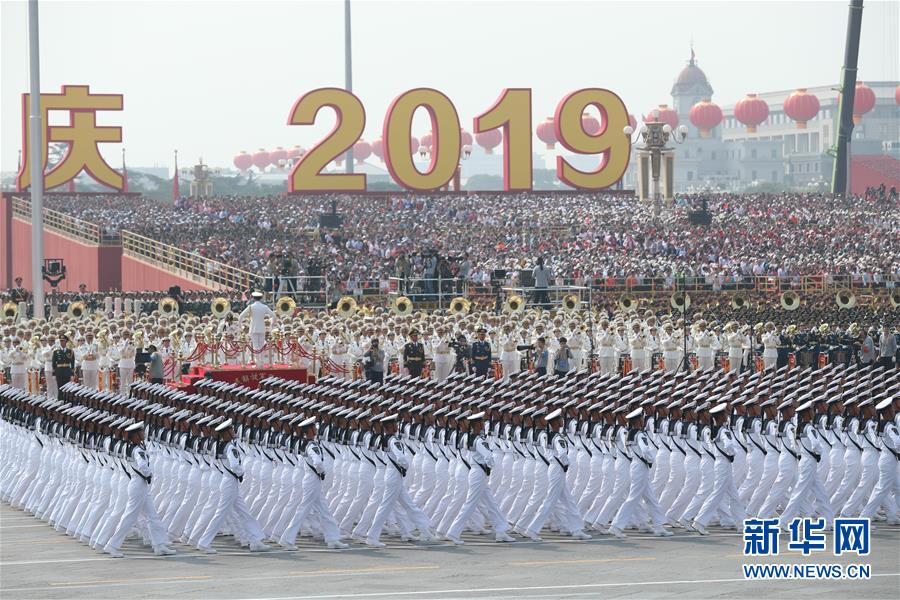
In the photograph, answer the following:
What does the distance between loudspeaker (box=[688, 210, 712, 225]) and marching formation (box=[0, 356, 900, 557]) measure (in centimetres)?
3619

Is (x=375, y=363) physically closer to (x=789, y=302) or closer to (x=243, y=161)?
(x=789, y=302)

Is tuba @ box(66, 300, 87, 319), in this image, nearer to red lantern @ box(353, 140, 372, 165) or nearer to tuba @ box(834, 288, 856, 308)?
tuba @ box(834, 288, 856, 308)

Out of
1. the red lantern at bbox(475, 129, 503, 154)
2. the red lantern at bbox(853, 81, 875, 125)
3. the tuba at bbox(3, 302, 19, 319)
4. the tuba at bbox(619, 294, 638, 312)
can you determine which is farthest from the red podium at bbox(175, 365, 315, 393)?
the red lantern at bbox(475, 129, 503, 154)

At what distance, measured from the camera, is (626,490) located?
16.6 m

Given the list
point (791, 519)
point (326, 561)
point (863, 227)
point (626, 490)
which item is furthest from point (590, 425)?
point (863, 227)

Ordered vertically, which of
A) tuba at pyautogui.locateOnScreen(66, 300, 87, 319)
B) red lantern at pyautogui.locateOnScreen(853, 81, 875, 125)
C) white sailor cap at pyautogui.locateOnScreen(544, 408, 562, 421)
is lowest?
white sailor cap at pyautogui.locateOnScreen(544, 408, 562, 421)

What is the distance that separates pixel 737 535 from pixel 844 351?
14.9 m

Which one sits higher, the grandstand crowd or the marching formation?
the grandstand crowd

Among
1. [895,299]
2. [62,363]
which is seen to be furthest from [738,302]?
[62,363]

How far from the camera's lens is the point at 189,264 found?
4731cm

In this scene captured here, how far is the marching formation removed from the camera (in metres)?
16.3

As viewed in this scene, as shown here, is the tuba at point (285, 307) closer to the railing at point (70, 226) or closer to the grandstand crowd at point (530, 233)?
the grandstand crowd at point (530, 233)

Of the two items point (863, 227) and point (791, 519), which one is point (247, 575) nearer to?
point (791, 519)

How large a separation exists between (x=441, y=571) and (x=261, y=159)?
184 meters
